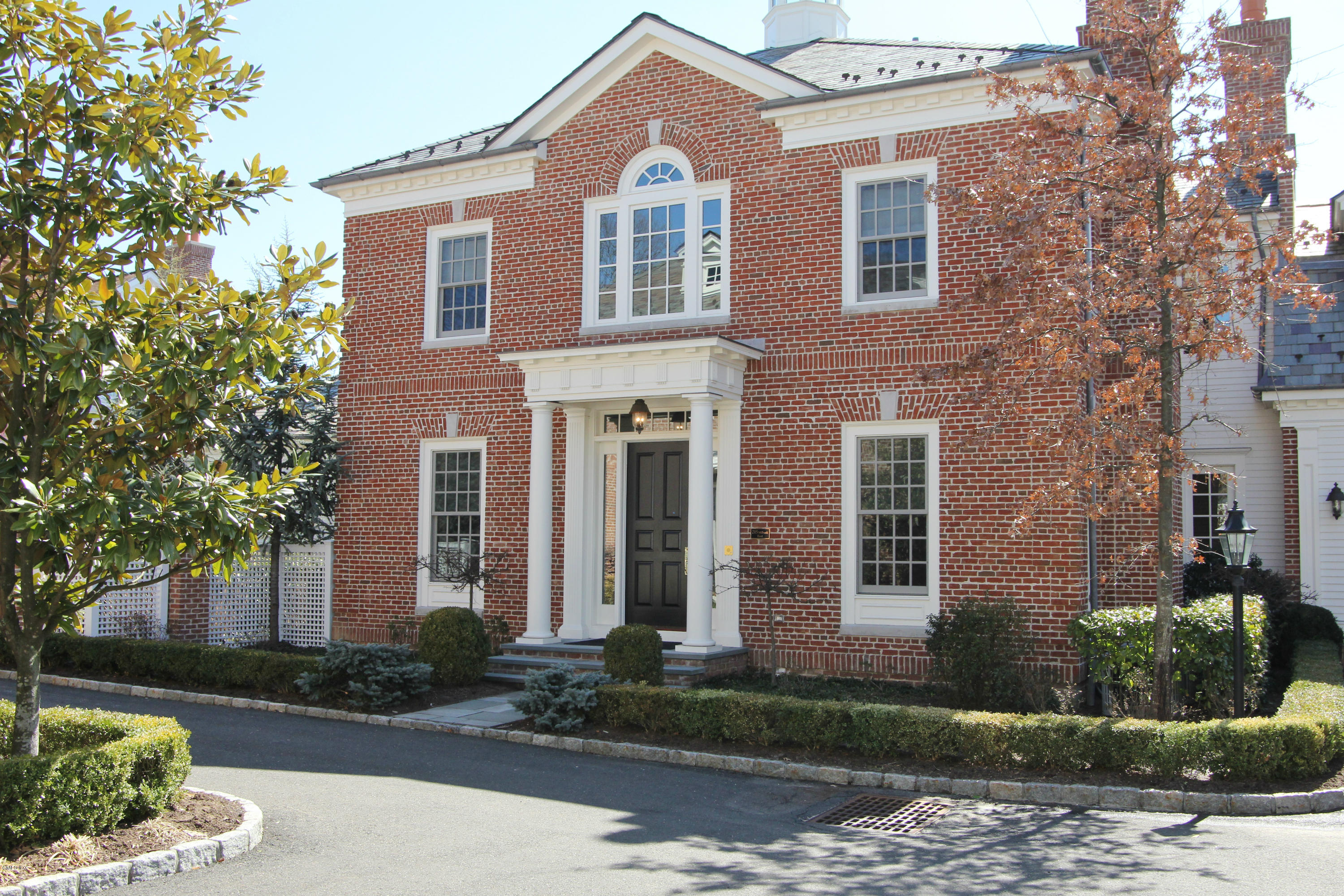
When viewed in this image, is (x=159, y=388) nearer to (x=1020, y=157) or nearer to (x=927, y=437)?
(x=1020, y=157)

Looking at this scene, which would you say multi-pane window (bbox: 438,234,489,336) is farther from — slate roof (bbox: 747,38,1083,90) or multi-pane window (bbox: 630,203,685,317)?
slate roof (bbox: 747,38,1083,90)

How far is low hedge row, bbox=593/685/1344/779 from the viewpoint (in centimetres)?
827

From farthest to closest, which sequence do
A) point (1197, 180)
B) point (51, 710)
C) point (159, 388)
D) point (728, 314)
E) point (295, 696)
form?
Answer: point (728, 314) < point (295, 696) < point (1197, 180) < point (51, 710) < point (159, 388)

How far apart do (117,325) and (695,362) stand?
289 inches

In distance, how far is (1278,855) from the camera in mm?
6707

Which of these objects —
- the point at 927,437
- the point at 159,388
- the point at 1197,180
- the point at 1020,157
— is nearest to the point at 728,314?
the point at 927,437

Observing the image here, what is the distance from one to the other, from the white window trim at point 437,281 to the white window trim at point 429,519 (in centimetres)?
145

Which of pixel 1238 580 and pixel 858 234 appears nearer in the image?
pixel 1238 580

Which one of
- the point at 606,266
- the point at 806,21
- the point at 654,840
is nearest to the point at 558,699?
the point at 654,840

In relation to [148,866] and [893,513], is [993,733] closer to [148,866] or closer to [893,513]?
[893,513]

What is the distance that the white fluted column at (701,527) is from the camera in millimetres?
12984

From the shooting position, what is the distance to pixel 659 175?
48.6 feet

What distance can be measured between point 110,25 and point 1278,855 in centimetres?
881

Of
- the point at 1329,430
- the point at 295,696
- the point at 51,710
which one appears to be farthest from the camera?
the point at 1329,430
